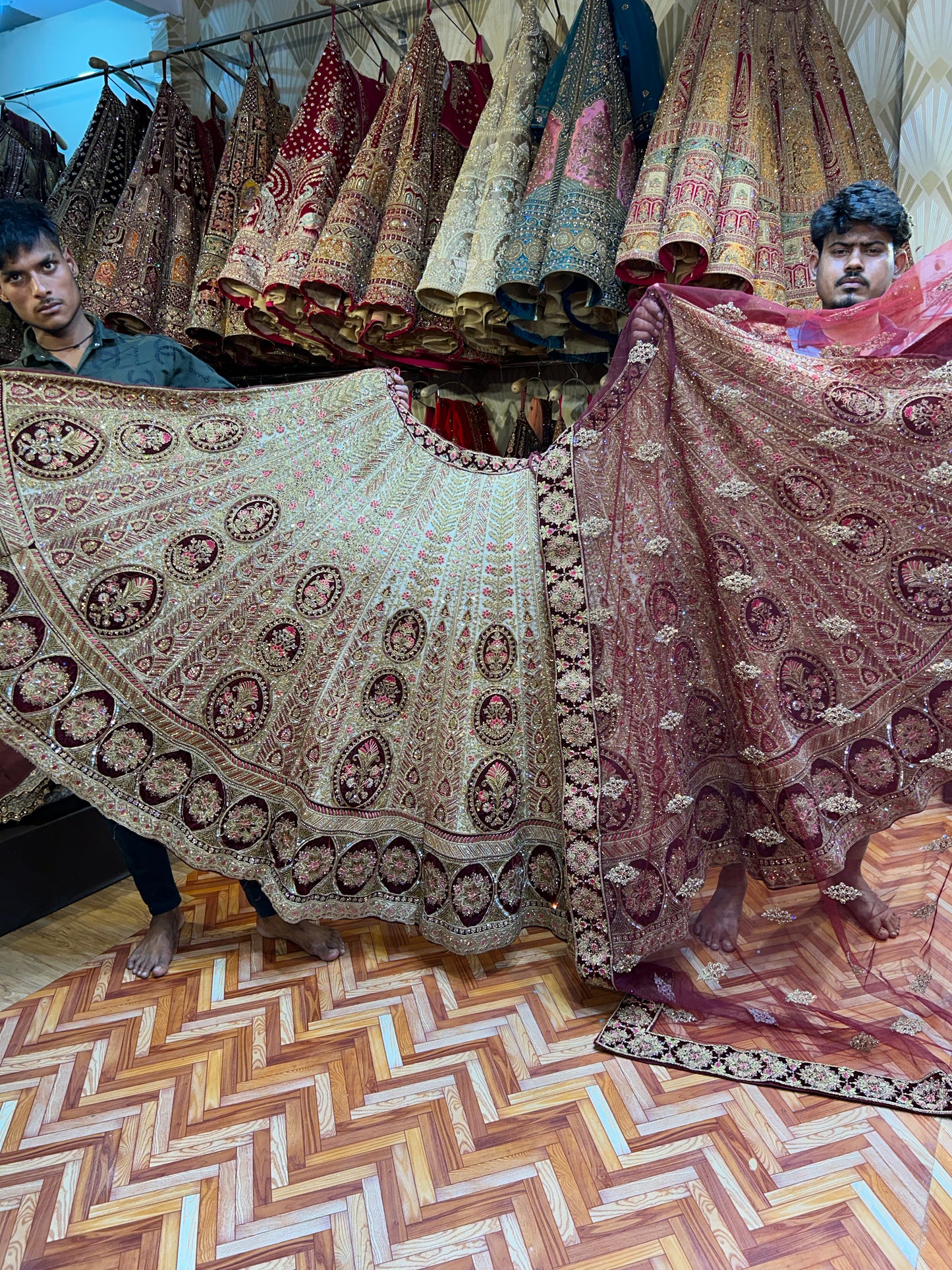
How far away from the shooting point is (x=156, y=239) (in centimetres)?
277

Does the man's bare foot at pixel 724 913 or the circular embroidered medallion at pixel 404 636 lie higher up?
the circular embroidered medallion at pixel 404 636

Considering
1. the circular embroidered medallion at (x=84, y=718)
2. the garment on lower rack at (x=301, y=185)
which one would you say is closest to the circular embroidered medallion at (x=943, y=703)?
the circular embroidered medallion at (x=84, y=718)

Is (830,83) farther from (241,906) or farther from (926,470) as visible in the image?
Answer: (241,906)

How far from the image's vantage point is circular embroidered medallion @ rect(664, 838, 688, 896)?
5.08ft

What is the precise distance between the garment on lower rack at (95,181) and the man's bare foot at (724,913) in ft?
9.25

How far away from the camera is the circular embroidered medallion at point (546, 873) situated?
167 cm

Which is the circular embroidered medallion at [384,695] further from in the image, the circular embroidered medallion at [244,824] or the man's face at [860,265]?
the man's face at [860,265]


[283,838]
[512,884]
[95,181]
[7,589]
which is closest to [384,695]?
[283,838]

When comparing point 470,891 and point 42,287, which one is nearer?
point 470,891

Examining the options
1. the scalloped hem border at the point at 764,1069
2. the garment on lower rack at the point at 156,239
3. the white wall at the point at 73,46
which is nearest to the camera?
the scalloped hem border at the point at 764,1069

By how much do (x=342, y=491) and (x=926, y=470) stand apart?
106 cm

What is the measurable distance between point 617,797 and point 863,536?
623 millimetres

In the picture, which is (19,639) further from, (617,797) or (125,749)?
(617,797)

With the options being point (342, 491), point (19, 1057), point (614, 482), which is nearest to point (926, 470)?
point (614, 482)
